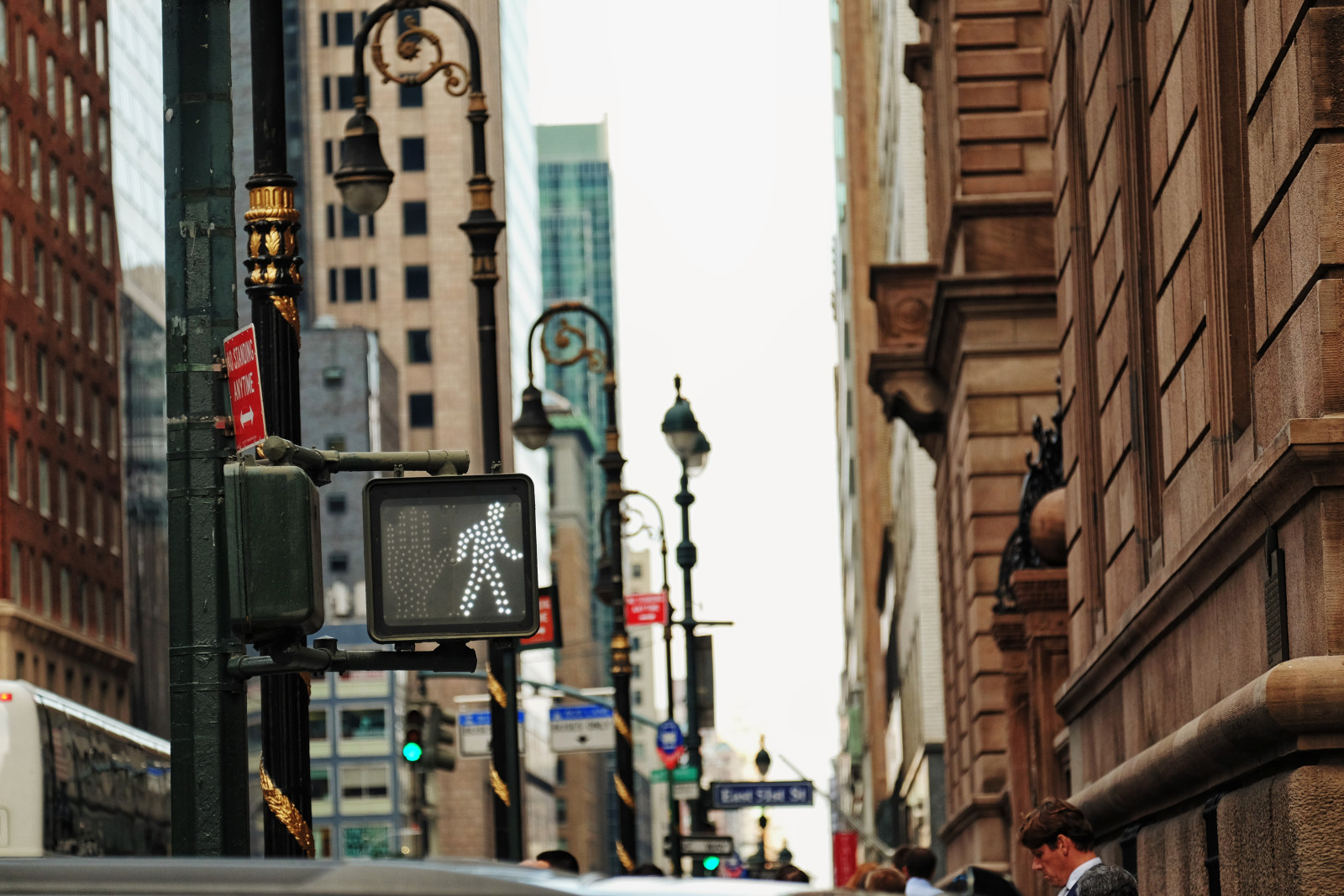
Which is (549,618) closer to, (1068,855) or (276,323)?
(276,323)

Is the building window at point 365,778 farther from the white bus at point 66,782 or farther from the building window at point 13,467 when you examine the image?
the white bus at point 66,782

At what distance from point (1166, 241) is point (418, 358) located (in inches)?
4872

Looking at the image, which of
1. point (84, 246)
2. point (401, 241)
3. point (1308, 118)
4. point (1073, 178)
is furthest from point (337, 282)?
point (1308, 118)

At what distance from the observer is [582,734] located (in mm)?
30984

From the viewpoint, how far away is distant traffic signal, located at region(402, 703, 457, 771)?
2719 cm

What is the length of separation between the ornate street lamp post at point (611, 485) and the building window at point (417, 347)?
10251 cm

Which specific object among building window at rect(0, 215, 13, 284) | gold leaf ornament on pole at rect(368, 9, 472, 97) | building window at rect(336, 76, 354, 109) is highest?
building window at rect(336, 76, 354, 109)

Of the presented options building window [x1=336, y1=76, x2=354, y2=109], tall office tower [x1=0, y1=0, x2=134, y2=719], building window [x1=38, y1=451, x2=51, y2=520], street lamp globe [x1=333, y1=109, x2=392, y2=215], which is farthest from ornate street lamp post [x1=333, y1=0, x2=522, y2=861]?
building window [x1=336, y1=76, x2=354, y2=109]

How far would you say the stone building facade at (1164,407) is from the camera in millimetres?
8820

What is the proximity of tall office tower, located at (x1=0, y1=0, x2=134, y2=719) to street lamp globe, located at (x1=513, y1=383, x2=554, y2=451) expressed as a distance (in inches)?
2652

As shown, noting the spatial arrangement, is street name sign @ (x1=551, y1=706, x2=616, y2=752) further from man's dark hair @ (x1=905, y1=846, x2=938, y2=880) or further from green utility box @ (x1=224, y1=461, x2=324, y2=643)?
green utility box @ (x1=224, y1=461, x2=324, y2=643)

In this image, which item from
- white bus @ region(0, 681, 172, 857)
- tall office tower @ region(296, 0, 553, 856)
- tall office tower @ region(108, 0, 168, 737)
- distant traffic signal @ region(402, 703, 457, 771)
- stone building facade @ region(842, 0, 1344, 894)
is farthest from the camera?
tall office tower @ region(296, 0, 553, 856)

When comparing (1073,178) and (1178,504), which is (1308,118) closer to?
(1178,504)

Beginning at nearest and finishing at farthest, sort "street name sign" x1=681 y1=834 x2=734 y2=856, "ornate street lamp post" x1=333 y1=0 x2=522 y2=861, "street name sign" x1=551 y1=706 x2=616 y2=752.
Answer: "ornate street lamp post" x1=333 y1=0 x2=522 y2=861
"street name sign" x1=551 y1=706 x2=616 y2=752
"street name sign" x1=681 y1=834 x2=734 y2=856
